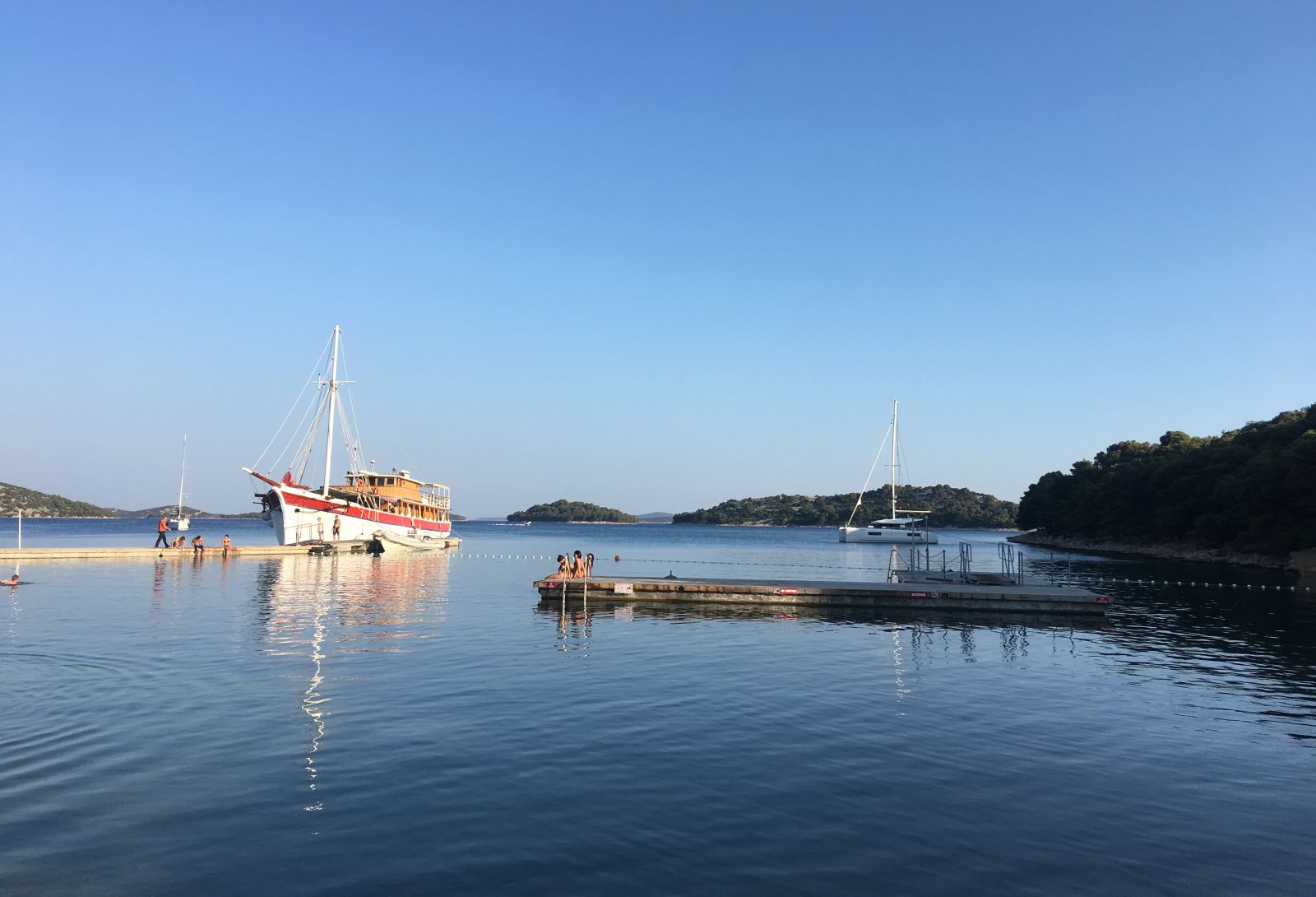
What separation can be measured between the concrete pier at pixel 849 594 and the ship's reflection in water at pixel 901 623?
22.0 inches

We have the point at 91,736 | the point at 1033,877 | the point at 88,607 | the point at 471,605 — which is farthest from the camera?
the point at 471,605

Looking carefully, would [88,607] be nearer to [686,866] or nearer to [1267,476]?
[686,866]

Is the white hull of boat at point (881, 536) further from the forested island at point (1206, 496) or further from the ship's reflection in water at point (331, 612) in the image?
the ship's reflection in water at point (331, 612)

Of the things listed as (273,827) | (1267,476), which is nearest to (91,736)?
(273,827)

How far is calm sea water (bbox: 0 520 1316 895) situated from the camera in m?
10.0

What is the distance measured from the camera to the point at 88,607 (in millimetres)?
34000

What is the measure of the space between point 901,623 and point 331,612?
24960 millimetres

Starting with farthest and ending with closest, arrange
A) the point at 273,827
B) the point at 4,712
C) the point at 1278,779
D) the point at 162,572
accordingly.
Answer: the point at 162,572 → the point at 4,712 → the point at 1278,779 → the point at 273,827

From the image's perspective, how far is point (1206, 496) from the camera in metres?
88.8

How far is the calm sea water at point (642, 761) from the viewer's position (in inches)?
395

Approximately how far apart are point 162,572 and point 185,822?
48.4 meters

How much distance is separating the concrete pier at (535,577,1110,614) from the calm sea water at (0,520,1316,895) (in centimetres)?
703

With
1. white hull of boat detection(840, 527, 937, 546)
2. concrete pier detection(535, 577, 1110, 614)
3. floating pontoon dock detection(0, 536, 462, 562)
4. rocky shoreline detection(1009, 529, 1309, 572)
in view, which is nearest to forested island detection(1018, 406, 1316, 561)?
rocky shoreline detection(1009, 529, 1309, 572)

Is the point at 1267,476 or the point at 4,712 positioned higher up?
the point at 1267,476
